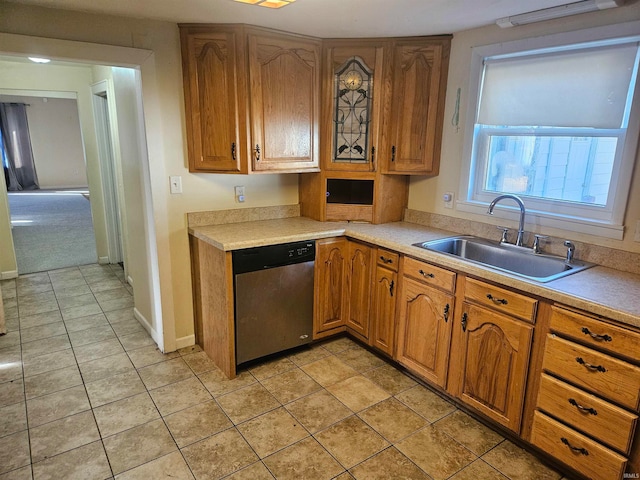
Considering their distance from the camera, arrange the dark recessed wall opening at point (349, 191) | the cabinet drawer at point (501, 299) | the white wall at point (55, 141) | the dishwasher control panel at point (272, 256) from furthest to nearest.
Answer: the white wall at point (55, 141)
the dark recessed wall opening at point (349, 191)
the dishwasher control panel at point (272, 256)
the cabinet drawer at point (501, 299)

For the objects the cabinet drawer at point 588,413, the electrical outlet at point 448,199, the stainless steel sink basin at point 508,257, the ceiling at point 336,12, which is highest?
the ceiling at point 336,12

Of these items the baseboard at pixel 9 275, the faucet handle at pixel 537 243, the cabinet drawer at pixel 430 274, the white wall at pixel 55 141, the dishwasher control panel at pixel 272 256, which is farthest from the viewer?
the white wall at pixel 55 141

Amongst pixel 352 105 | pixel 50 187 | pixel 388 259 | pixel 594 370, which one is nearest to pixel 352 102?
pixel 352 105

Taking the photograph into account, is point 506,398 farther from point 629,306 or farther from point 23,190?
point 23,190

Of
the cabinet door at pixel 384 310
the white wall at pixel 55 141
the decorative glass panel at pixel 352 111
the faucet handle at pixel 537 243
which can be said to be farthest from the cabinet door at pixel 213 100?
the white wall at pixel 55 141

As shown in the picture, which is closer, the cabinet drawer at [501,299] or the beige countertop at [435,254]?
the beige countertop at [435,254]

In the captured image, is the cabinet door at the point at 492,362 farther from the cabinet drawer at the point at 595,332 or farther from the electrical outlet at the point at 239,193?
the electrical outlet at the point at 239,193

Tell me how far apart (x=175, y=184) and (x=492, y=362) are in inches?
87.8

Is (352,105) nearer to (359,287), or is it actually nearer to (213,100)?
(213,100)

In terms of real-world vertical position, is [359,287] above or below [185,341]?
above

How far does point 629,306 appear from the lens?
1.67 m

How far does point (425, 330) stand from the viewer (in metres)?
2.53

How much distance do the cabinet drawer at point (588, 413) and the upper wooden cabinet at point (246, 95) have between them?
2.04 meters

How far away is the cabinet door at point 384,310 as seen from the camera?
8.96ft
